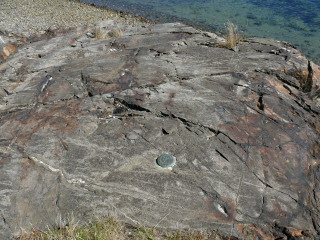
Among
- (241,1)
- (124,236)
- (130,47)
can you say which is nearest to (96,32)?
(130,47)

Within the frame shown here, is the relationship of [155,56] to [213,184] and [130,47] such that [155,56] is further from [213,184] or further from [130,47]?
[213,184]

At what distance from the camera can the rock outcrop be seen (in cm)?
374

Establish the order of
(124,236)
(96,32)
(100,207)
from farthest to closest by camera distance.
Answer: (96,32) < (100,207) < (124,236)

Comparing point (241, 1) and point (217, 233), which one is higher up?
point (217, 233)

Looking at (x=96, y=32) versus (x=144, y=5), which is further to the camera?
(x=144, y=5)

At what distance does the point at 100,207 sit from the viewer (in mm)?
3748

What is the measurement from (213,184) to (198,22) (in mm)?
16236

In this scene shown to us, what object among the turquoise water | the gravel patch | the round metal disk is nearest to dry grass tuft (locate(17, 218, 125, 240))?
the round metal disk

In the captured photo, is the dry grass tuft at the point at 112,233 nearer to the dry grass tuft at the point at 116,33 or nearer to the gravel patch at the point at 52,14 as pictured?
the dry grass tuft at the point at 116,33

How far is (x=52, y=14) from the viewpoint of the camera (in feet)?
65.2

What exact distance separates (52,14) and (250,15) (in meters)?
12.7

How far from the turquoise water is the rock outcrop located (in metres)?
9.49

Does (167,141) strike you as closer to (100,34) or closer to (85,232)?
(85,232)

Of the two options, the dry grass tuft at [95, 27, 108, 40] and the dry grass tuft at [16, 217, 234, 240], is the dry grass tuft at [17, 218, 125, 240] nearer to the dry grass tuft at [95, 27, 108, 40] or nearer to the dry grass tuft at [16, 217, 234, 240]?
the dry grass tuft at [16, 217, 234, 240]
